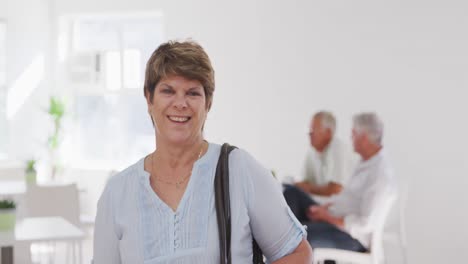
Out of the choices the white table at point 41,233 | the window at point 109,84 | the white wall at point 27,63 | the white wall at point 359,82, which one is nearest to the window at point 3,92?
the white wall at point 27,63

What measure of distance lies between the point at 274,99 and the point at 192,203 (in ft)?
22.4

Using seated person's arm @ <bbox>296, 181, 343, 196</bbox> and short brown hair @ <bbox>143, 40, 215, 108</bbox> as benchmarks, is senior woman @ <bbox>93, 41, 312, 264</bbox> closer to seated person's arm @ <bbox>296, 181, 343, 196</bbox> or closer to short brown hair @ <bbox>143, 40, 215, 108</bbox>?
short brown hair @ <bbox>143, 40, 215, 108</bbox>

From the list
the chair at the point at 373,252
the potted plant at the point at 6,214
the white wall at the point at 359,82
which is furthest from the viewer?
the white wall at the point at 359,82

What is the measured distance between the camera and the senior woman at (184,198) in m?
2.00

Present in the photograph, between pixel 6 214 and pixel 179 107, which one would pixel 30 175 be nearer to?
pixel 6 214

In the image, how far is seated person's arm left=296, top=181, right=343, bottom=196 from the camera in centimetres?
617

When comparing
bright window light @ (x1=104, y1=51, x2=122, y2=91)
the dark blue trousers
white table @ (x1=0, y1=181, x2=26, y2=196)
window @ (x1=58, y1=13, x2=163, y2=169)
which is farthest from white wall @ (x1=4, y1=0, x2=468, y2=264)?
white table @ (x1=0, y1=181, x2=26, y2=196)

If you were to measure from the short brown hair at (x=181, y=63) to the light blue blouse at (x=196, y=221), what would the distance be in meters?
0.20

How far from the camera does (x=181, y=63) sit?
203 centimetres

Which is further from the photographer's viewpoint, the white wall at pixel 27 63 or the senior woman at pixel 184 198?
the white wall at pixel 27 63

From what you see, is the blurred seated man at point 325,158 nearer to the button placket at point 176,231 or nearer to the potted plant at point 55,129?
the button placket at point 176,231

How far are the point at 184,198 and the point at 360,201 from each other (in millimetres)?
3537

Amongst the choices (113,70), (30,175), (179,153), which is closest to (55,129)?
(113,70)

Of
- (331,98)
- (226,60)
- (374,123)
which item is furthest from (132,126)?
(374,123)
